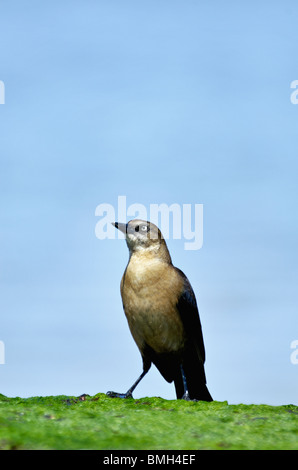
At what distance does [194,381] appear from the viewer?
984 centimetres

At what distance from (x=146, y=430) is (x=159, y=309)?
132 inches

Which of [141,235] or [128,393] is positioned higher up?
[141,235]

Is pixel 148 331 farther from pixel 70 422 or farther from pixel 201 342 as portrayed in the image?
pixel 70 422

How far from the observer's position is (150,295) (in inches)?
359

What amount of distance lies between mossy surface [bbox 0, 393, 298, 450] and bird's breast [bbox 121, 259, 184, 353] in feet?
7.11

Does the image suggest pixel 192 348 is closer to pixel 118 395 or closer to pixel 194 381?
pixel 194 381

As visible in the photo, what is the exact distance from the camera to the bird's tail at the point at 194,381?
9.65 metres

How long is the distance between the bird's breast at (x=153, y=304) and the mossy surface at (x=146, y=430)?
217cm

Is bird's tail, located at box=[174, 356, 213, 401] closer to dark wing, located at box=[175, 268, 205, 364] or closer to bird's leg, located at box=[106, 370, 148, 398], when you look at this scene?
dark wing, located at box=[175, 268, 205, 364]

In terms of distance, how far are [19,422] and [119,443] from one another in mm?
1010

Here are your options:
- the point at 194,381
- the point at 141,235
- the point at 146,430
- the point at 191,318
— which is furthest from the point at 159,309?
the point at 146,430

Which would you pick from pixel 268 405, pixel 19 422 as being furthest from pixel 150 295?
pixel 19 422

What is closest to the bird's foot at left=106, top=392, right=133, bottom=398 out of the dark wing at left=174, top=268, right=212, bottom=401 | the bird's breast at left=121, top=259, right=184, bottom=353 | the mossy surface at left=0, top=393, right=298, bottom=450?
the bird's breast at left=121, top=259, right=184, bottom=353
